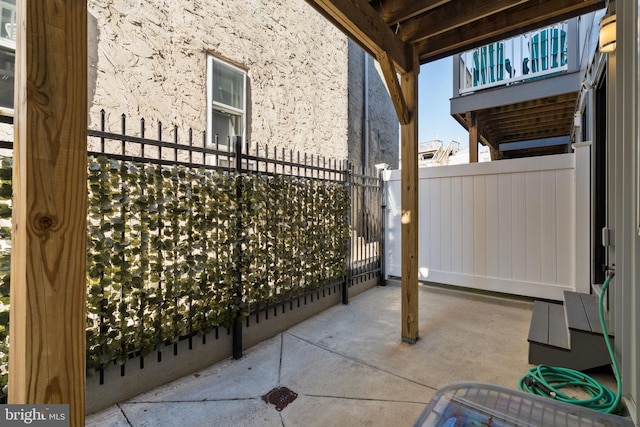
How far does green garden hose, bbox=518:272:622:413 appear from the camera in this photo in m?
1.86

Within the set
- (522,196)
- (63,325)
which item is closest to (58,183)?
(63,325)

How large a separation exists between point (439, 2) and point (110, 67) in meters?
3.17

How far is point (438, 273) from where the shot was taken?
4.32 meters

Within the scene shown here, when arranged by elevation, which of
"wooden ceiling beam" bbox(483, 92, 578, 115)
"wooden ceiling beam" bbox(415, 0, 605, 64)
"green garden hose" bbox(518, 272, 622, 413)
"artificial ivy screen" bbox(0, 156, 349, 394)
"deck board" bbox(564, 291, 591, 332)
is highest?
"wooden ceiling beam" bbox(483, 92, 578, 115)

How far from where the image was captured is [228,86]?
171 inches

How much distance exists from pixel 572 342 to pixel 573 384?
11.9 inches

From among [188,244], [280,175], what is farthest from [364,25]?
[188,244]

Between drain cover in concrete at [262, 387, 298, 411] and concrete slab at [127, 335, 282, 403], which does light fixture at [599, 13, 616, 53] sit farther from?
concrete slab at [127, 335, 282, 403]

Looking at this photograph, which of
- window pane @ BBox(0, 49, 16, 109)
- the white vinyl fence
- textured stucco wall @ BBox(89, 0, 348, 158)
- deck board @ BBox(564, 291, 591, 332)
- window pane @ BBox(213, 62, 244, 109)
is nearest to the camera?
deck board @ BBox(564, 291, 591, 332)

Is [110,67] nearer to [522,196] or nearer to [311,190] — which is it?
[311,190]

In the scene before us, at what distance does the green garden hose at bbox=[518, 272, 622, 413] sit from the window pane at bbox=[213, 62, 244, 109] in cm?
442

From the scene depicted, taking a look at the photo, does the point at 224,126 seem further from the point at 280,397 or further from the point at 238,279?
the point at 280,397

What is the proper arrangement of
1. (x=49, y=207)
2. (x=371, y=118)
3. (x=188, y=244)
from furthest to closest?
1. (x=371, y=118)
2. (x=188, y=244)
3. (x=49, y=207)

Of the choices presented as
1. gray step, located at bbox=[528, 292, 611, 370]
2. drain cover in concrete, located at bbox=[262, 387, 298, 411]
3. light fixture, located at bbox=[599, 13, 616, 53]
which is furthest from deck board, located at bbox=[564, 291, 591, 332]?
drain cover in concrete, located at bbox=[262, 387, 298, 411]
